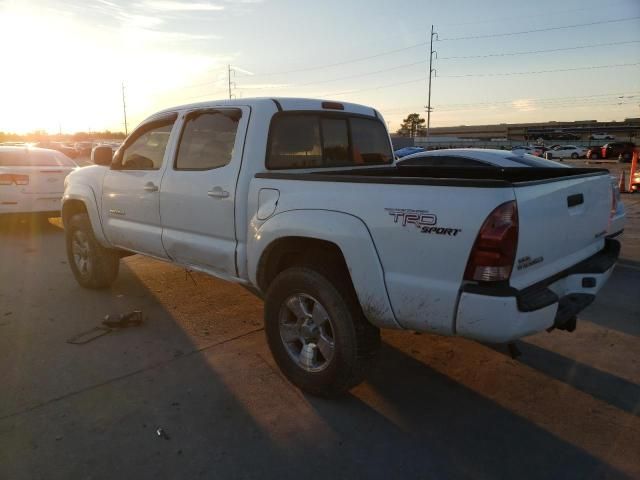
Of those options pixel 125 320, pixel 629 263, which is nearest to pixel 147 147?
pixel 125 320

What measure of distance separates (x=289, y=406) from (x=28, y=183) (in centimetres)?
826

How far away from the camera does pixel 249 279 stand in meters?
3.74

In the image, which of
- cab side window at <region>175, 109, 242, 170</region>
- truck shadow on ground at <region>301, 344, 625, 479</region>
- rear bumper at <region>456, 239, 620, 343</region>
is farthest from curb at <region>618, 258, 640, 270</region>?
cab side window at <region>175, 109, 242, 170</region>

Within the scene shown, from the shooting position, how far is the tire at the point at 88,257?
5547mm

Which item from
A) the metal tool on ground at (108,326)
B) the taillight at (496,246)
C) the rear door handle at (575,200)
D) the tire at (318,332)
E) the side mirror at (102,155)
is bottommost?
the metal tool on ground at (108,326)

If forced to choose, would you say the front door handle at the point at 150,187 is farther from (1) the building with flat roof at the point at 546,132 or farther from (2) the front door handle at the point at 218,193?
(1) the building with flat roof at the point at 546,132

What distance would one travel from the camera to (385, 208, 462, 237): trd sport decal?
2.52m

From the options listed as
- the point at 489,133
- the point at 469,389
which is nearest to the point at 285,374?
the point at 469,389

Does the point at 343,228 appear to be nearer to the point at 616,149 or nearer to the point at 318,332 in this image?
the point at 318,332

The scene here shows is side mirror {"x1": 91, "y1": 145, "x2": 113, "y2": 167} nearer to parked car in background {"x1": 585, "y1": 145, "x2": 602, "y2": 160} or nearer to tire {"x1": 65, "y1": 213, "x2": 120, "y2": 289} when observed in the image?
tire {"x1": 65, "y1": 213, "x2": 120, "y2": 289}

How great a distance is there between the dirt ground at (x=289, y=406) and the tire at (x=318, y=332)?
187mm

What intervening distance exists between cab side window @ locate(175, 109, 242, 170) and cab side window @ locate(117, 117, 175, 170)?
32 centimetres

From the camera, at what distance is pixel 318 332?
Answer: 3.31 meters

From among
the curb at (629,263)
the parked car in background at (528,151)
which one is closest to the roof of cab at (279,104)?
the parked car in background at (528,151)
